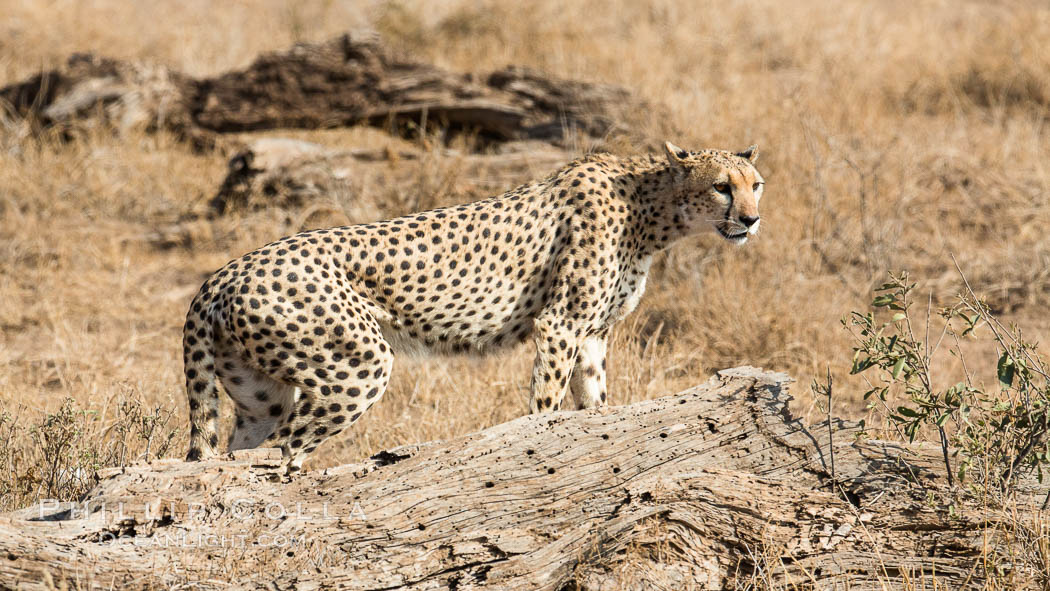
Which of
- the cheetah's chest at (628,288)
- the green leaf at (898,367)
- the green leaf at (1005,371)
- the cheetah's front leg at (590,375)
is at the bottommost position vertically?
the cheetah's front leg at (590,375)

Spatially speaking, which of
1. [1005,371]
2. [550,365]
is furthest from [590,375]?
[1005,371]

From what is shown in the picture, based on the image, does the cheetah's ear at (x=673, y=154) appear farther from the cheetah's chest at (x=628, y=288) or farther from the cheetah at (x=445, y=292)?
the cheetah's chest at (x=628, y=288)

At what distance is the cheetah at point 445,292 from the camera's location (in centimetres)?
401

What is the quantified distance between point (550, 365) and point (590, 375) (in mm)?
430

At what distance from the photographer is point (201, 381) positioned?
402 cm

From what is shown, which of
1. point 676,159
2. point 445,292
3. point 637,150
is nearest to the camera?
point 445,292

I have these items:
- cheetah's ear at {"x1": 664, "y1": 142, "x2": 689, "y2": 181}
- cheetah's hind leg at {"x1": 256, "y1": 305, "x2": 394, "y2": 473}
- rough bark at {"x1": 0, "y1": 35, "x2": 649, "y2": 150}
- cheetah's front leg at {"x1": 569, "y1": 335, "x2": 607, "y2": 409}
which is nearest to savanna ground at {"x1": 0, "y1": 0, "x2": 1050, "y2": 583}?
rough bark at {"x1": 0, "y1": 35, "x2": 649, "y2": 150}

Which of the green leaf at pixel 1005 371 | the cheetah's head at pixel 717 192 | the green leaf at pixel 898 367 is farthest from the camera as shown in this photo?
the cheetah's head at pixel 717 192

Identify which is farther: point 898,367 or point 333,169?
point 333,169

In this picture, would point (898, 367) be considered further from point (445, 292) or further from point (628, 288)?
point (445, 292)

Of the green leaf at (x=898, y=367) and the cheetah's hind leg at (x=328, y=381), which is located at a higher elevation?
the green leaf at (x=898, y=367)

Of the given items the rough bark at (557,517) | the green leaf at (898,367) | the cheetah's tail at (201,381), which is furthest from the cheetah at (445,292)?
the green leaf at (898,367)

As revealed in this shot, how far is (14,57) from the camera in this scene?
35.2ft

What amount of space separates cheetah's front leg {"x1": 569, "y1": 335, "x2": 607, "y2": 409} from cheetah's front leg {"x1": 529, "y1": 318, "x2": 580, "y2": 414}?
11.7 inches
